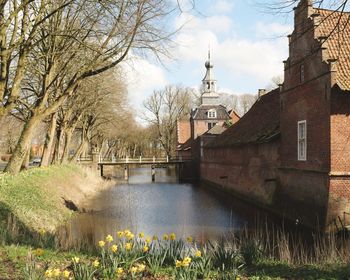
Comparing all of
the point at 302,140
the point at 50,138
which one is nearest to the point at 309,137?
the point at 302,140

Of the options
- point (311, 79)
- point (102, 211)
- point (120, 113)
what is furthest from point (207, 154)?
point (311, 79)

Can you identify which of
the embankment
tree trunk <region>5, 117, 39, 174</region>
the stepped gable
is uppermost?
the stepped gable

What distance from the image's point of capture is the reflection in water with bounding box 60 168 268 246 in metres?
14.4

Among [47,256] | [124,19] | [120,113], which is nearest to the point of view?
[47,256]

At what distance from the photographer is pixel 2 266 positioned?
5.50 m

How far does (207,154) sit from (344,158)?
25087mm

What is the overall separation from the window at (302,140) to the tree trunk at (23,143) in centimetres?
1021

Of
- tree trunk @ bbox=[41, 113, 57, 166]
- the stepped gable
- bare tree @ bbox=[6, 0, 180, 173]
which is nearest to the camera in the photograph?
bare tree @ bbox=[6, 0, 180, 173]

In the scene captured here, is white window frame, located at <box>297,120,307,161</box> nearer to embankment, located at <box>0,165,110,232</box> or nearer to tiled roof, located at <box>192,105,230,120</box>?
embankment, located at <box>0,165,110,232</box>

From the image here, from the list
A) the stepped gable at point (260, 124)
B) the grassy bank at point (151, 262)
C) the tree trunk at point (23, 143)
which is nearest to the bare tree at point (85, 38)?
the tree trunk at point (23, 143)

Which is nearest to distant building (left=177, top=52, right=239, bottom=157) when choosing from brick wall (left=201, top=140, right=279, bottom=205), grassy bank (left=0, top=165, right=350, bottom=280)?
brick wall (left=201, top=140, right=279, bottom=205)

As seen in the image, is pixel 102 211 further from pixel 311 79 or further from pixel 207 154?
pixel 207 154

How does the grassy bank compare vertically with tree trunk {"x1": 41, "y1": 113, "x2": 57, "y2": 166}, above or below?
below

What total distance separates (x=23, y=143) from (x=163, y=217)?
7126 millimetres
